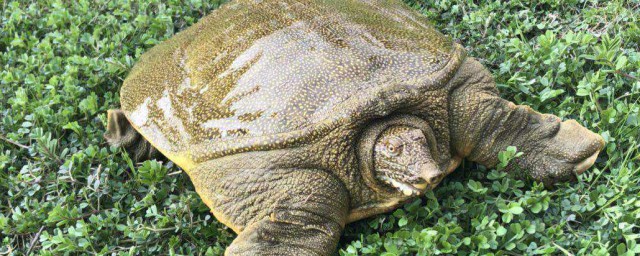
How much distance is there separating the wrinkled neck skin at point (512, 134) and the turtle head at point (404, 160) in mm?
280

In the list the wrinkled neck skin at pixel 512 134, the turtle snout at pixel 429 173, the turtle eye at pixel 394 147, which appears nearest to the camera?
the turtle snout at pixel 429 173

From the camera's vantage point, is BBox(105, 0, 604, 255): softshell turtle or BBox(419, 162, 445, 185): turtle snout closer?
BBox(419, 162, 445, 185): turtle snout

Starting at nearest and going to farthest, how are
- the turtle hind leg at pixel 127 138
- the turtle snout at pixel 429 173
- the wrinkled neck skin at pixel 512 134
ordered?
the turtle snout at pixel 429 173
the wrinkled neck skin at pixel 512 134
the turtle hind leg at pixel 127 138

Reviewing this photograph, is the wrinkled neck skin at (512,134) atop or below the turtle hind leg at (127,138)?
atop

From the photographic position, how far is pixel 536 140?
7.83ft

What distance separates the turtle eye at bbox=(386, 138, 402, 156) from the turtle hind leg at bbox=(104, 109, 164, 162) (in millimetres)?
1234

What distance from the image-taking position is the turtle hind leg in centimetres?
280

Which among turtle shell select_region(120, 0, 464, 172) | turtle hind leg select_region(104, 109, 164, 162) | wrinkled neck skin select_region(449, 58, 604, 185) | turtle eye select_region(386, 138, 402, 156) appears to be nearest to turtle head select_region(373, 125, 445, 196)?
turtle eye select_region(386, 138, 402, 156)

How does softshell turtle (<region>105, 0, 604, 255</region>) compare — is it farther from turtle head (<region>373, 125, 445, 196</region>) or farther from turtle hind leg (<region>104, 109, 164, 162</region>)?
turtle hind leg (<region>104, 109, 164, 162</region>)

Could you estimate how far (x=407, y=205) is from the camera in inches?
90.6

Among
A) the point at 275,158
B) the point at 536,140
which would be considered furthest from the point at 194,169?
the point at 536,140

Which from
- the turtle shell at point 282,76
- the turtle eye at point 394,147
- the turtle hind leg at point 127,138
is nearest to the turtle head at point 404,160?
the turtle eye at point 394,147

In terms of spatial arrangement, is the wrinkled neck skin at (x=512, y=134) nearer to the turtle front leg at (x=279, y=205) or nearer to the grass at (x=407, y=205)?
the grass at (x=407, y=205)

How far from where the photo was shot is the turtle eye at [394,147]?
6.98ft
